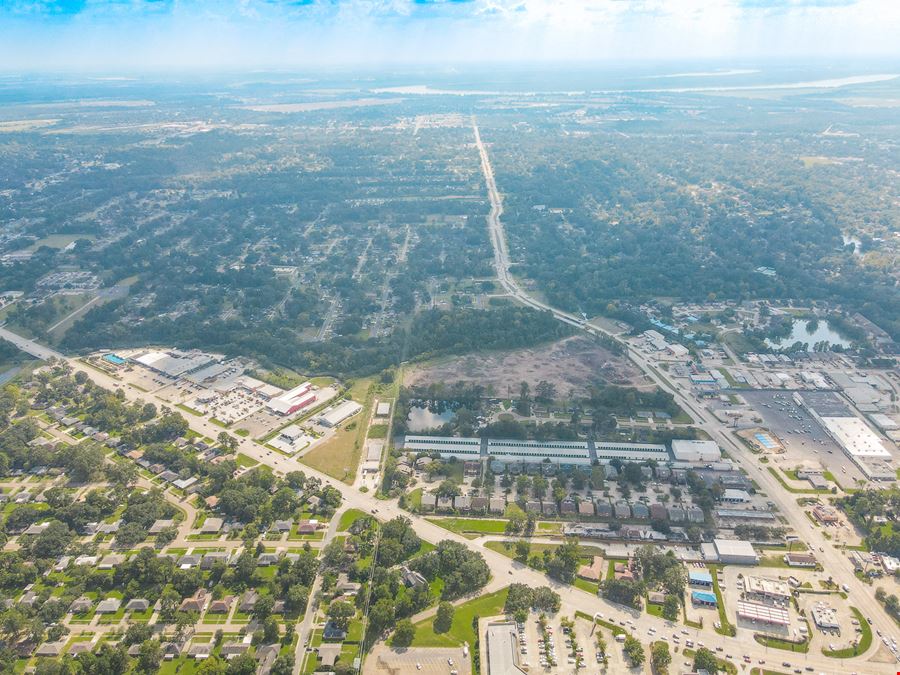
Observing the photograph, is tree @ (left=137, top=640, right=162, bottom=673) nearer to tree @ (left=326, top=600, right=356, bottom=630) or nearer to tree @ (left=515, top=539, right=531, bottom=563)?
tree @ (left=326, top=600, right=356, bottom=630)

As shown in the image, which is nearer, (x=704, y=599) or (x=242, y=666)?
(x=242, y=666)

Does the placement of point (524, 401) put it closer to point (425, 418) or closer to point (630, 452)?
point (425, 418)

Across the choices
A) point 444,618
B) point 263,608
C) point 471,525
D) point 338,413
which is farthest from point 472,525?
point 338,413

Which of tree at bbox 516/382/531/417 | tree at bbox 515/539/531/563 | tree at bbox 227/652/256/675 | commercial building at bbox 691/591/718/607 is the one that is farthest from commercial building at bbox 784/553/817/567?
tree at bbox 227/652/256/675

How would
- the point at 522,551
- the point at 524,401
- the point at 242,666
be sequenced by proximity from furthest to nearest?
Answer: the point at 524,401 → the point at 522,551 → the point at 242,666

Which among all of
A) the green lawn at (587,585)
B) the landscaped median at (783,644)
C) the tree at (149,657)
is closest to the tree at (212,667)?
the tree at (149,657)

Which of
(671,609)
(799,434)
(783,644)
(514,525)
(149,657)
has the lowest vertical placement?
(799,434)
